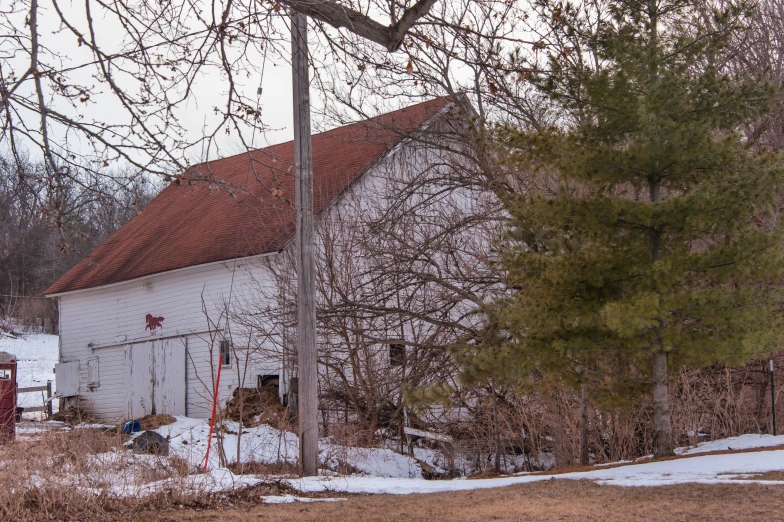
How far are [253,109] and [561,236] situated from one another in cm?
671

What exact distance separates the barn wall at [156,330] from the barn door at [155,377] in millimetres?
275

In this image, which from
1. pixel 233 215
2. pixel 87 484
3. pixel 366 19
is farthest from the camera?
pixel 233 215

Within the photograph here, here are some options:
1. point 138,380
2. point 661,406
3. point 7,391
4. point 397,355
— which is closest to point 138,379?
point 138,380

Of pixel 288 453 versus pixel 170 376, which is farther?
pixel 170 376

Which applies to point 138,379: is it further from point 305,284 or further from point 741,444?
point 741,444

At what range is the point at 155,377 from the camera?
24.1 m

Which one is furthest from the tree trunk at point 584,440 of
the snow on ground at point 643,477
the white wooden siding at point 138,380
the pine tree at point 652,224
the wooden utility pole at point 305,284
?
the white wooden siding at point 138,380

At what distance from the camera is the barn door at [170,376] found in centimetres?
2338

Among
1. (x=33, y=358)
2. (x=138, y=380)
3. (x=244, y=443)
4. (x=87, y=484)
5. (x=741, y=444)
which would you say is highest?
(x=33, y=358)

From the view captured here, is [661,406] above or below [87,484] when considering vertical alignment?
above

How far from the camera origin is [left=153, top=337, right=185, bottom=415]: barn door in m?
23.4

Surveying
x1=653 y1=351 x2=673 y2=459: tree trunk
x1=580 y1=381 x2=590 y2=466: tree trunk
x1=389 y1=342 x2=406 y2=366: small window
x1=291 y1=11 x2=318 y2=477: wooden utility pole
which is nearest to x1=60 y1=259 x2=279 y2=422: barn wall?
x1=389 y1=342 x2=406 y2=366: small window

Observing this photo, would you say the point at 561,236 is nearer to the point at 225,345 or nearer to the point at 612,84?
the point at 612,84

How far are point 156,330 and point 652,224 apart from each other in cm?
1719
